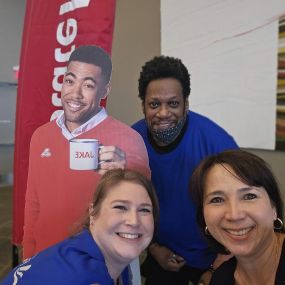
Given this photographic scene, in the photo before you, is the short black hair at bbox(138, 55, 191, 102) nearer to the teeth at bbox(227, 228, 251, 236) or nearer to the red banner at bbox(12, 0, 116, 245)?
the red banner at bbox(12, 0, 116, 245)

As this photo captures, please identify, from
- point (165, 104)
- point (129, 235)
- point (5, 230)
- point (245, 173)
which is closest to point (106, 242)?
point (129, 235)

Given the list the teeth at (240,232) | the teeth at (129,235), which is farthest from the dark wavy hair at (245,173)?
the teeth at (129,235)

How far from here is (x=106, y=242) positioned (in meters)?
1.17

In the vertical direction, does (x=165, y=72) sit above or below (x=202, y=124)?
above

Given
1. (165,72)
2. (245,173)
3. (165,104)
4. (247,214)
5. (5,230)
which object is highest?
(165,72)

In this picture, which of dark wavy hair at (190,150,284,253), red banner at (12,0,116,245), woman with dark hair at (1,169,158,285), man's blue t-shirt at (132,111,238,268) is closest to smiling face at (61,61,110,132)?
red banner at (12,0,116,245)

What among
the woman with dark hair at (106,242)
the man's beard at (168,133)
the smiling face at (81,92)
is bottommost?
the woman with dark hair at (106,242)

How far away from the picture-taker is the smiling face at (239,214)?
39.8 inches

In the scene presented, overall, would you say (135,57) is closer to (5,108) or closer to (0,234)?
(0,234)

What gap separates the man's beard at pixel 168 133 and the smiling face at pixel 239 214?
0.44m

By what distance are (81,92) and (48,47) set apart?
291 millimetres

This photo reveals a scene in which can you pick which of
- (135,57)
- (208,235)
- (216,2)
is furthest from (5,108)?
(208,235)

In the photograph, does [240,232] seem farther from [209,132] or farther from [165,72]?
[165,72]

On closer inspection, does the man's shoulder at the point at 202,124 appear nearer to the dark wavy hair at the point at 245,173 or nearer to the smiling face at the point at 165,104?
the smiling face at the point at 165,104
